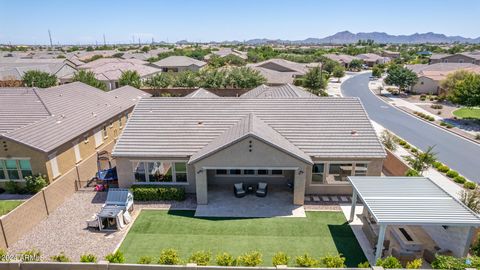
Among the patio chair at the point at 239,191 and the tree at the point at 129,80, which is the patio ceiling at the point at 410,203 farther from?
the tree at the point at 129,80

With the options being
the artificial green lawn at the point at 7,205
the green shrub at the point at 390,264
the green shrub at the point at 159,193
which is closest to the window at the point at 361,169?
the green shrub at the point at 390,264

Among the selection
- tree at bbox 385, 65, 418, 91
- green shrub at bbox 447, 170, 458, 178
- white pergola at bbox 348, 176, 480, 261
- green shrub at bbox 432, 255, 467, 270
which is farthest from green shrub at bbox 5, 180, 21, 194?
tree at bbox 385, 65, 418, 91

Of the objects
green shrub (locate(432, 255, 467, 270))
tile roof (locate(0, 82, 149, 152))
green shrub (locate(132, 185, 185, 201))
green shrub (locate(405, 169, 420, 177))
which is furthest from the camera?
tile roof (locate(0, 82, 149, 152))

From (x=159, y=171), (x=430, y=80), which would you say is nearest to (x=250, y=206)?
(x=159, y=171)

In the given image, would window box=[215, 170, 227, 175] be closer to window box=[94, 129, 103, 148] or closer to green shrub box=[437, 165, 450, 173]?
window box=[94, 129, 103, 148]

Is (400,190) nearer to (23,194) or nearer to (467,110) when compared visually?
(23,194)

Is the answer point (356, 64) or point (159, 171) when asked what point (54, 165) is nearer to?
point (159, 171)
